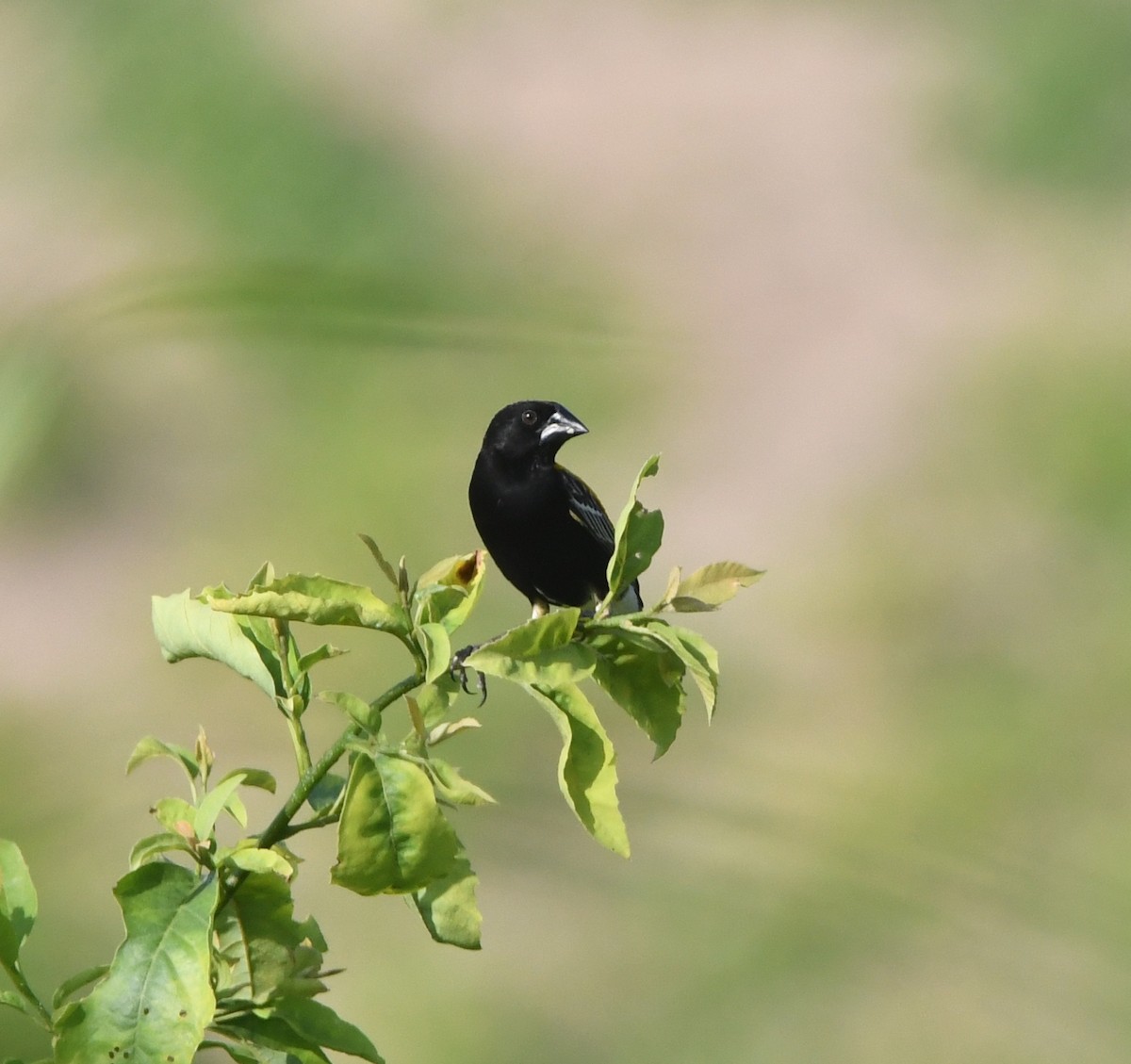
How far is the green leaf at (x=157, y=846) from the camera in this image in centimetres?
101

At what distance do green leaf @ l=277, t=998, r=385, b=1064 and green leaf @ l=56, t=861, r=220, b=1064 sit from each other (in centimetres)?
10

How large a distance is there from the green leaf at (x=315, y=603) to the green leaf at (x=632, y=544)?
159 mm

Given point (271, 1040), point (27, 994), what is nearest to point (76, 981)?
point (27, 994)

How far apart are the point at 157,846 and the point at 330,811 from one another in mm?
110

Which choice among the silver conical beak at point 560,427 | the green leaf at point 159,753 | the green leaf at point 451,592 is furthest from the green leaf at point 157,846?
the silver conical beak at point 560,427

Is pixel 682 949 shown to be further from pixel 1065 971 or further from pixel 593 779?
pixel 593 779

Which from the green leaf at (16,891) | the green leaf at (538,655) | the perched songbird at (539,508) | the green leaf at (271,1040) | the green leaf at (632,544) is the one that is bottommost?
the green leaf at (271,1040)

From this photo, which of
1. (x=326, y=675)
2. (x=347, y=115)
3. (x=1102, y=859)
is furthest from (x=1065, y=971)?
(x=347, y=115)

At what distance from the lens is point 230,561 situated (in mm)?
4680

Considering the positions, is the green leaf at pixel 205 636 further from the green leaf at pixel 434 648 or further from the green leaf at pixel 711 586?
the green leaf at pixel 711 586

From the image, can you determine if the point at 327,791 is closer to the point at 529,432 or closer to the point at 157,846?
the point at 157,846

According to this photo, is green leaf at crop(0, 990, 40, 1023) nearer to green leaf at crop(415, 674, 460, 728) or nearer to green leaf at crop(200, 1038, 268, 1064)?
green leaf at crop(200, 1038, 268, 1064)

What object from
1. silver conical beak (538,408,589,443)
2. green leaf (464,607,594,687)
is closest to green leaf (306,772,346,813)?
green leaf (464,607,594,687)

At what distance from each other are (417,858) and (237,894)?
0.16 meters
